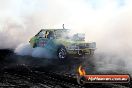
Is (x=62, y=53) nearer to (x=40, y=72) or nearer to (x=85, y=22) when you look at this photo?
(x=40, y=72)

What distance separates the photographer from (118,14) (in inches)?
952

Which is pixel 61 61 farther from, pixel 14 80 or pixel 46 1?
pixel 46 1

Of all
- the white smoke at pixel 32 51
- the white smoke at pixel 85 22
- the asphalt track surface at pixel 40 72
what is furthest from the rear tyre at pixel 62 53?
the white smoke at pixel 85 22

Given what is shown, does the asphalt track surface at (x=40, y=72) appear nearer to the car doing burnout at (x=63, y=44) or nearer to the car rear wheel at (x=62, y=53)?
the car rear wheel at (x=62, y=53)

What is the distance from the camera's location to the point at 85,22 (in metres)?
26.4

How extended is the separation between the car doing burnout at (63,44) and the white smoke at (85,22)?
772 mm

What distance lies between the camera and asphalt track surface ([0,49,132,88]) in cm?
1184

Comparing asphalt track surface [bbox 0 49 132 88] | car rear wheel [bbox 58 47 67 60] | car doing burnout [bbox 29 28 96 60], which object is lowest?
asphalt track surface [bbox 0 49 132 88]

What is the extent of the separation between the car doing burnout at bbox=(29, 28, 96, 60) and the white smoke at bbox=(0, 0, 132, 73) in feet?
2.53

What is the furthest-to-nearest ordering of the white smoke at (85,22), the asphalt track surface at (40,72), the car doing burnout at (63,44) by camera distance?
the white smoke at (85,22) < the car doing burnout at (63,44) < the asphalt track surface at (40,72)

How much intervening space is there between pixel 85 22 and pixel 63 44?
9.19m

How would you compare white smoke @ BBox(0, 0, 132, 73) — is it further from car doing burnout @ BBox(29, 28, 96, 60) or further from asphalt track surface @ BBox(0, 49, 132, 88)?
asphalt track surface @ BBox(0, 49, 132, 88)

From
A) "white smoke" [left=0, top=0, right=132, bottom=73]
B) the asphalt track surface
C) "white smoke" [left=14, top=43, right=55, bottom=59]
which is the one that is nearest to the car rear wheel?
the asphalt track surface

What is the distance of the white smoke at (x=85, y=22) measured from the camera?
2044 centimetres
